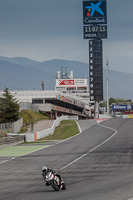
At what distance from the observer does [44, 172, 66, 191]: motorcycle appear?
15648 millimetres

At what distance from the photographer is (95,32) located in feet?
334

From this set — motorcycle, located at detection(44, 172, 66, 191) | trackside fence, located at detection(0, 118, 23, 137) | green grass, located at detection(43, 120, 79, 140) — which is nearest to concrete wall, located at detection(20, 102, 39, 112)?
green grass, located at detection(43, 120, 79, 140)

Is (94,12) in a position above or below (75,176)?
above

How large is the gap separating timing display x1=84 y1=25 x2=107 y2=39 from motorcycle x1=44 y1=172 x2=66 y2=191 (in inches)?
3459

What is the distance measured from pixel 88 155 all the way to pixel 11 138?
15.7 meters

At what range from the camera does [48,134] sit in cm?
5722

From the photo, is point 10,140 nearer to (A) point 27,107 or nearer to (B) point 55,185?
(B) point 55,185

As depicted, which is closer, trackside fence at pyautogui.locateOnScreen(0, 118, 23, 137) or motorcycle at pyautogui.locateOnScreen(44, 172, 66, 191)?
motorcycle at pyautogui.locateOnScreen(44, 172, 66, 191)

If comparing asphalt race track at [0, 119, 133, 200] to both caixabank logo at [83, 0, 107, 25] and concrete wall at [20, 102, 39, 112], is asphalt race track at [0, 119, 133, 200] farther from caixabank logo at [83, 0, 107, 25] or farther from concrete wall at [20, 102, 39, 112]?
caixabank logo at [83, 0, 107, 25]

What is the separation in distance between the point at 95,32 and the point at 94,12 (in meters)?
5.87

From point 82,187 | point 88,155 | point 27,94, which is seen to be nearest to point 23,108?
point 27,94

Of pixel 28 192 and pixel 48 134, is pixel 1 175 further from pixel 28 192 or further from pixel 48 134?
pixel 48 134

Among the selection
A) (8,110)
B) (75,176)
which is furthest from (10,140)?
(75,176)

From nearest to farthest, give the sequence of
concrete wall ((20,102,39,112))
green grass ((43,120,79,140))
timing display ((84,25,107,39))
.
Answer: green grass ((43,120,79,140)) → concrete wall ((20,102,39,112)) → timing display ((84,25,107,39))
